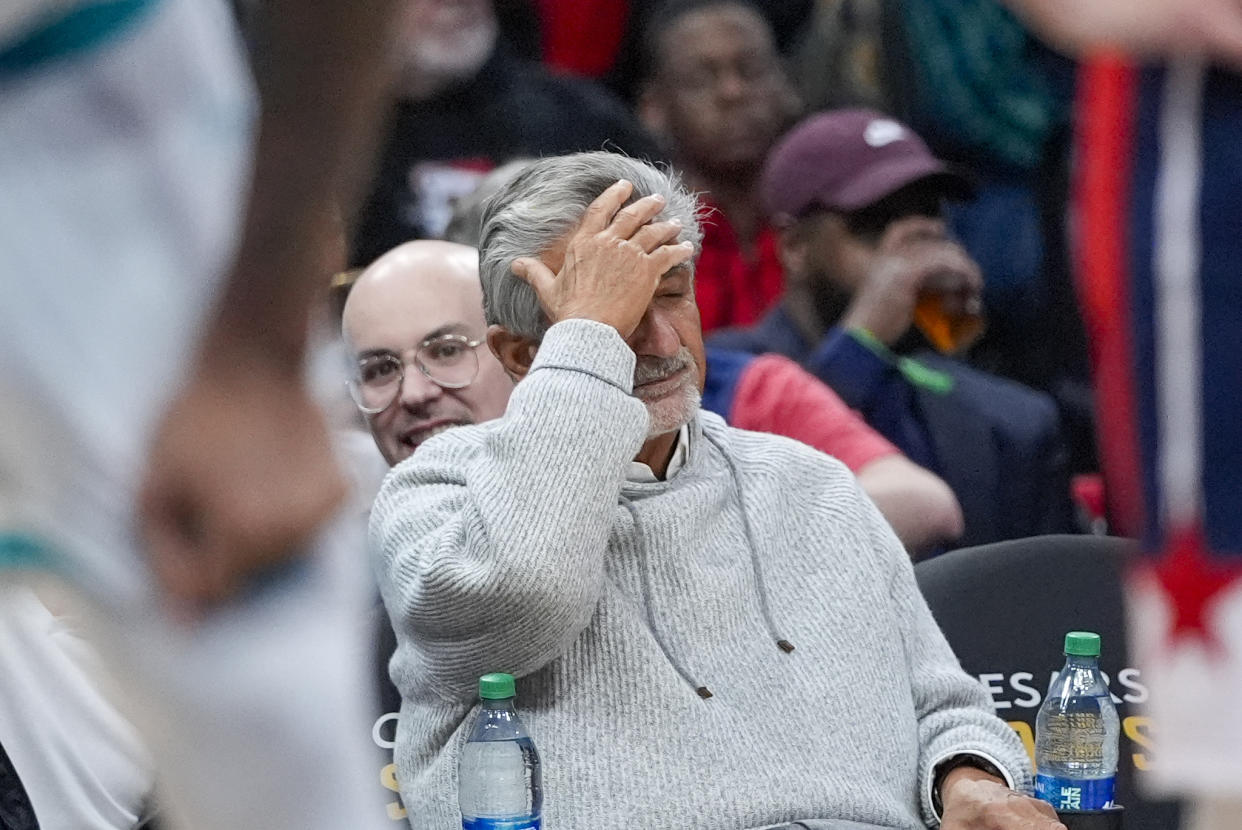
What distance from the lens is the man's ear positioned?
2.47m

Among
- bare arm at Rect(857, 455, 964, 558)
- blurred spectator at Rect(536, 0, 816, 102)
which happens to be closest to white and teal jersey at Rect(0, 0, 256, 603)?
bare arm at Rect(857, 455, 964, 558)

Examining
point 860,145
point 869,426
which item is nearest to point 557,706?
point 869,426

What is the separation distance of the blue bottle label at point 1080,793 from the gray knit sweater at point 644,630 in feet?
0.13

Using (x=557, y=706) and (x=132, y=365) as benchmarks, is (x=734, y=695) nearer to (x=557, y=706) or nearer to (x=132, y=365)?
(x=557, y=706)

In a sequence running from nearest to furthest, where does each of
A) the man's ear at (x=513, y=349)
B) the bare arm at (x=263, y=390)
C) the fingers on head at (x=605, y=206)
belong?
the bare arm at (x=263, y=390), the fingers on head at (x=605, y=206), the man's ear at (x=513, y=349)

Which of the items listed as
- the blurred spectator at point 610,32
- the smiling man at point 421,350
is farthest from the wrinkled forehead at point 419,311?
the blurred spectator at point 610,32

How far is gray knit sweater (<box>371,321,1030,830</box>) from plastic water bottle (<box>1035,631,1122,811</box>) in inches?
1.9

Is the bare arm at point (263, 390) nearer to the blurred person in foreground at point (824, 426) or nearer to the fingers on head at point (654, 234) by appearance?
the fingers on head at point (654, 234)

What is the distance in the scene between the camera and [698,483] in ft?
7.77

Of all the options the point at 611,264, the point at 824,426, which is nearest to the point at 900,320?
the point at 824,426

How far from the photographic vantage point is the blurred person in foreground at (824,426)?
9.63 ft

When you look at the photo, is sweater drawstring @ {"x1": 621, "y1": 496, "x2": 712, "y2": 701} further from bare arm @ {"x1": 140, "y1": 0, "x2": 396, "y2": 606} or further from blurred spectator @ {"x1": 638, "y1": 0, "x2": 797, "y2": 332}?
blurred spectator @ {"x1": 638, "y1": 0, "x2": 797, "y2": 332}

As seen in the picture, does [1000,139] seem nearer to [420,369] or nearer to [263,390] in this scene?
[420,369]

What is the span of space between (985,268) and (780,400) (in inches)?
55.3
